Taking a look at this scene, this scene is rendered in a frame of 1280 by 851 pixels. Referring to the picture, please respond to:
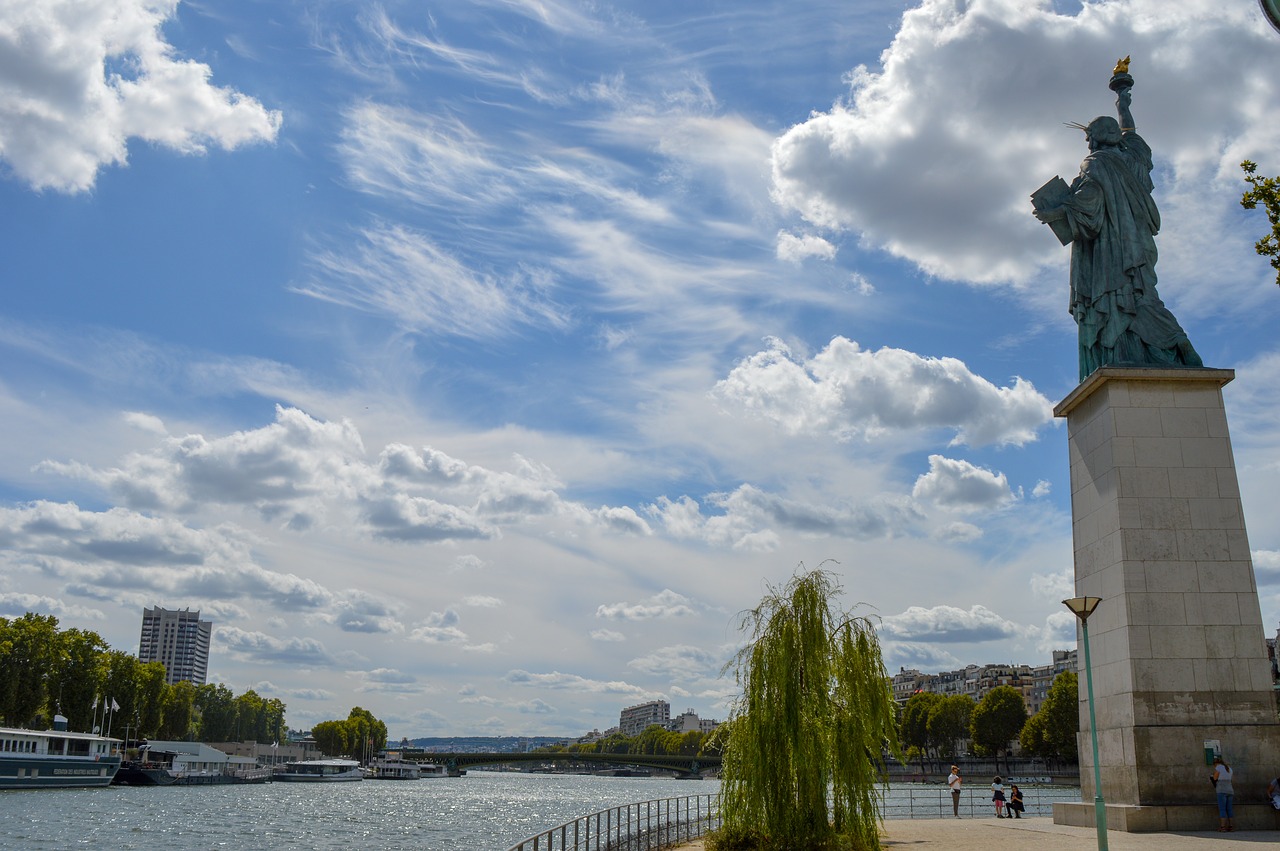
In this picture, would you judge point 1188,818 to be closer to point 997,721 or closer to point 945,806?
point 945,806

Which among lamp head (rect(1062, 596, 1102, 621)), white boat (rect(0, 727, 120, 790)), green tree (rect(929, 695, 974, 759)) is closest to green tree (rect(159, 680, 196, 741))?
white boat (rect(0, 727, 120, 790))

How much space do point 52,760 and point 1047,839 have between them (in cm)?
7933

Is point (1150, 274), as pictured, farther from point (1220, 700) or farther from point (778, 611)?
point (778, 611)

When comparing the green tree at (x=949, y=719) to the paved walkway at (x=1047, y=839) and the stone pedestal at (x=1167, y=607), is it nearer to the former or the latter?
the paved walkway at (x=1047, y=839)

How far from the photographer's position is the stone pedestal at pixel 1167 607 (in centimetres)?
2855

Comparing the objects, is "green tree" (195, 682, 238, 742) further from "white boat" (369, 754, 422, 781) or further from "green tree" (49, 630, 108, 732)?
"green tree" (49, 630, 108, 732)

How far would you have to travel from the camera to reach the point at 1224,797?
27.0 meters

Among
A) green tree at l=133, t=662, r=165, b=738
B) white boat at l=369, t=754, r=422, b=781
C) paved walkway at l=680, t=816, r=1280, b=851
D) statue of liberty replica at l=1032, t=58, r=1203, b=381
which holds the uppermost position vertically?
statue of liberty replica at l=1032, t=58, r=1203, b=381

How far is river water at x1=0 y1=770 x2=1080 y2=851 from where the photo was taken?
4971 centimetres

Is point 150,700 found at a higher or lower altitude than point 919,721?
higher

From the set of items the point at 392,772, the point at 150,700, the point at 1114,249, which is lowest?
the point at 392,772

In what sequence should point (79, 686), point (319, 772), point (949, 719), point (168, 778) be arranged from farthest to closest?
point (949, 719) → point (319, 772) → point (168, 778) → point (79, 686)

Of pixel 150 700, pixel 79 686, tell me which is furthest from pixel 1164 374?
pixel 150 700

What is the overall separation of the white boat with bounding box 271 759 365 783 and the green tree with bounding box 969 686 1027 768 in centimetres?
8181
